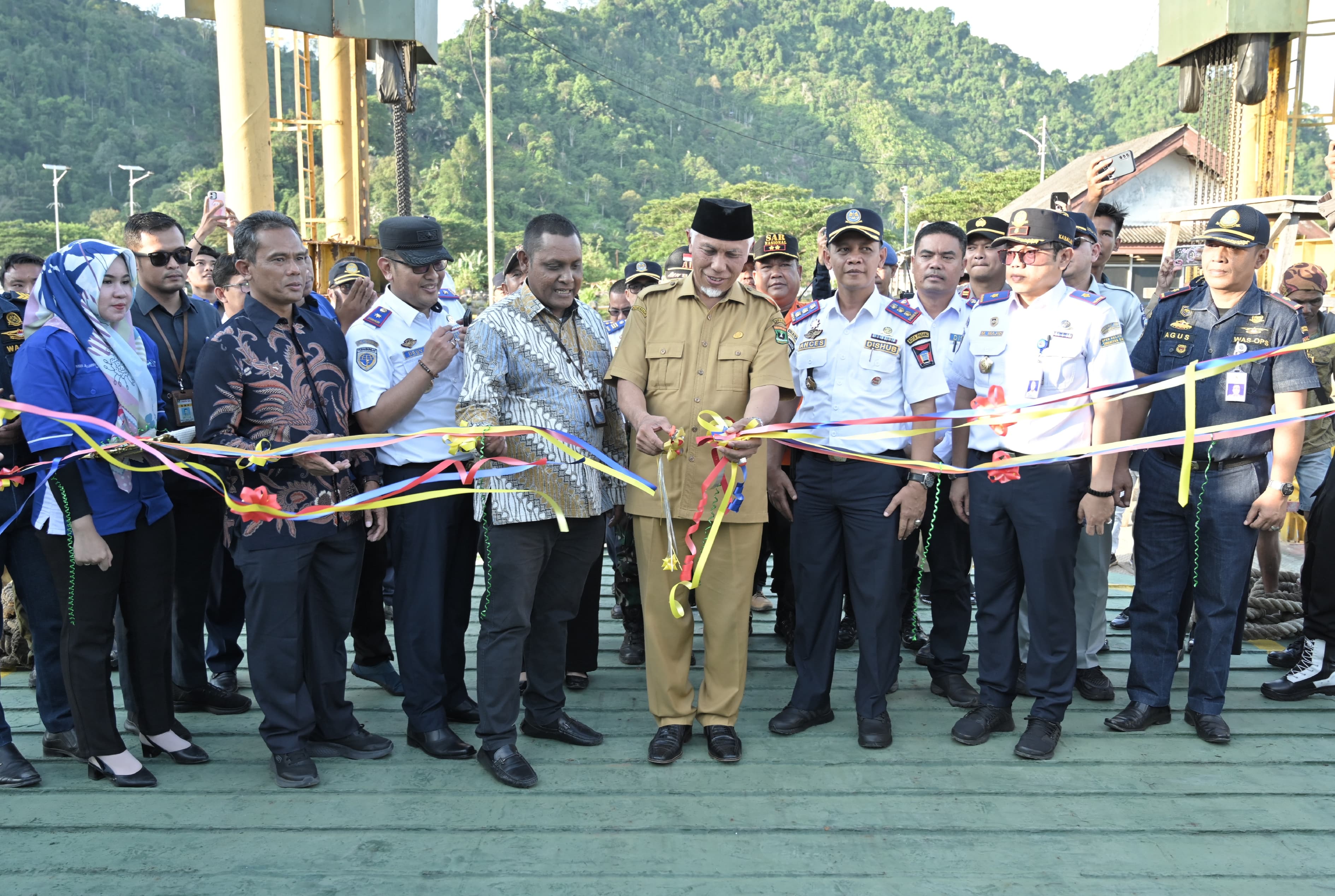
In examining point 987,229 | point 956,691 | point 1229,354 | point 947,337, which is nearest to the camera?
point 1229,354

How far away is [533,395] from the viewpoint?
A: 3.24m

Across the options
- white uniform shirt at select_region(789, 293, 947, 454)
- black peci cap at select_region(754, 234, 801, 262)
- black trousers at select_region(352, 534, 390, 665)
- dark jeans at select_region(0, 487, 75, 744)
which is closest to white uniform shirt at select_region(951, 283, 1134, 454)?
white uniform shirt at select_region(789, 293, 947, 454)

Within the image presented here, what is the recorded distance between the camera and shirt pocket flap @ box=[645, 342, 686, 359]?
3.30m

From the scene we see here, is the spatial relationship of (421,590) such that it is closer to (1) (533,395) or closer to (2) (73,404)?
(1) (533,395)

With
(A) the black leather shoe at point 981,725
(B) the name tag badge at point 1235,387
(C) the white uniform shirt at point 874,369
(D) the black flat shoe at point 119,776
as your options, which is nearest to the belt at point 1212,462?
(B) the name tag badge at point 1235,387

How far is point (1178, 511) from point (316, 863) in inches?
118

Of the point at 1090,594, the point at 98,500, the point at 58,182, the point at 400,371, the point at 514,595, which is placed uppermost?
the point at 58,182

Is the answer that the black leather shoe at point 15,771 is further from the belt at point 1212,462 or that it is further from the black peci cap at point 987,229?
the black peci cap at point 987,229

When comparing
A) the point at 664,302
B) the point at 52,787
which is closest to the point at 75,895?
the point at 52,787

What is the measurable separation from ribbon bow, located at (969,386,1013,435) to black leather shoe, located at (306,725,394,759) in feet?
7.68

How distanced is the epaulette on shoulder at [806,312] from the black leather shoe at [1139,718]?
5.95 ft

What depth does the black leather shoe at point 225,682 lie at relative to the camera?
396 cm

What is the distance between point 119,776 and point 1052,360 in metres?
3.30

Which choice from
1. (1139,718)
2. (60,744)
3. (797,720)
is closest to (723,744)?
(797,720)
